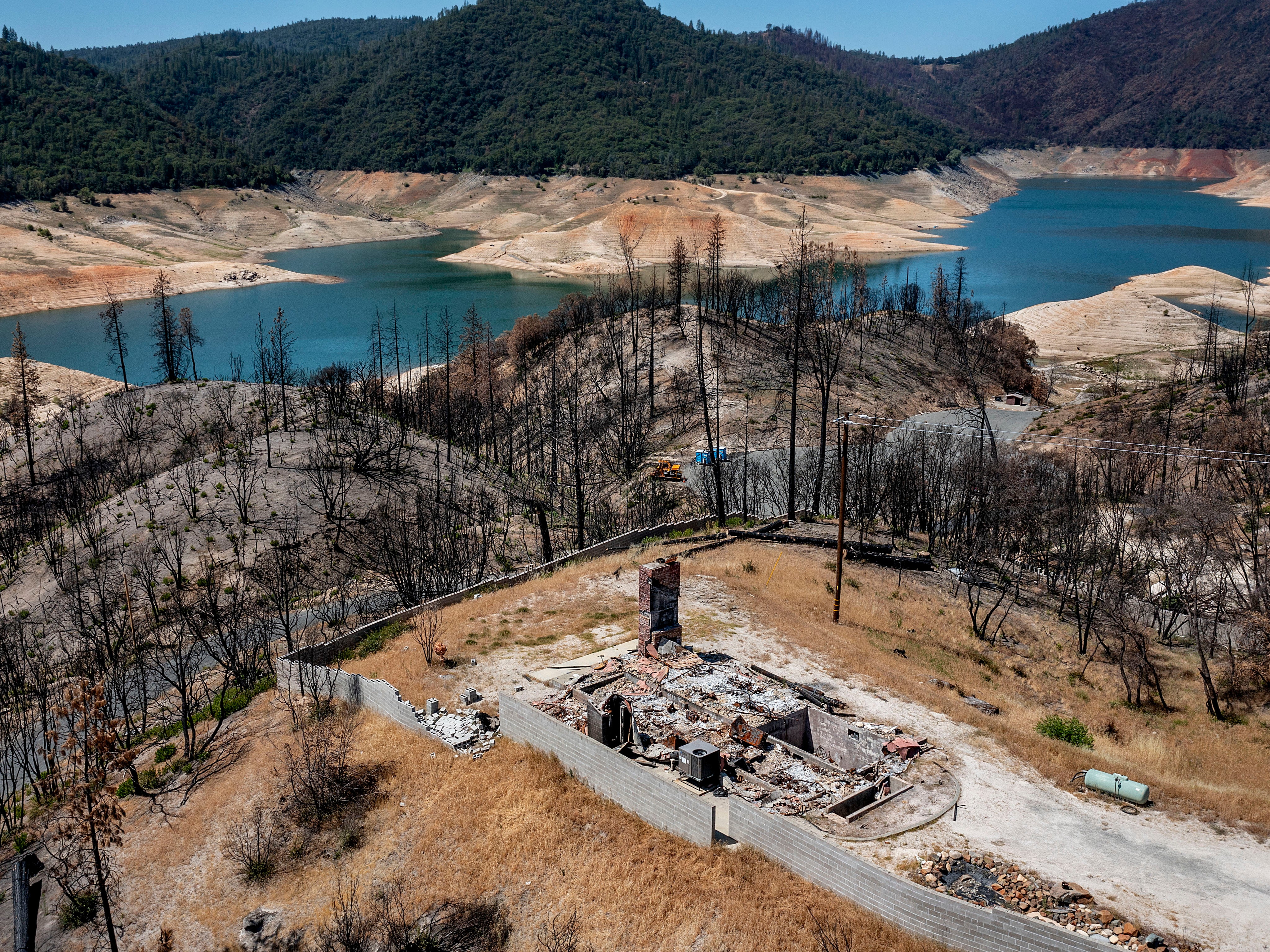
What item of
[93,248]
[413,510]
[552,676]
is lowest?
[413,510]

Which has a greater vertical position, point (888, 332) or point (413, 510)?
point (888, 332)

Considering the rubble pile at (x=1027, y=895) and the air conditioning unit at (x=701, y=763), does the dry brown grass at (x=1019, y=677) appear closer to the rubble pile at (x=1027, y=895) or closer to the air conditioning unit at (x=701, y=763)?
the rubble pile at (x=1027, y=895)

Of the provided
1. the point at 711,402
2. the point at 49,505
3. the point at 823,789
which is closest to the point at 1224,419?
the point at 711,402

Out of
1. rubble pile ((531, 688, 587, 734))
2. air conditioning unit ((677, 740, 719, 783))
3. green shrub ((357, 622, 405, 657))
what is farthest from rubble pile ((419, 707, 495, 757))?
green shrub ((357, 622, 405, 657))

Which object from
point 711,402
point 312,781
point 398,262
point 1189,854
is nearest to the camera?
point 1189,854

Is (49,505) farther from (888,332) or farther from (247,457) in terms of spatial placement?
(888,332)

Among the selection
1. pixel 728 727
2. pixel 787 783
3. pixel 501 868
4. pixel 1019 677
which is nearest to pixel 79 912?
pixel 501 868

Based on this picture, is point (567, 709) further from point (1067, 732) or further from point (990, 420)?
point (990, 420)

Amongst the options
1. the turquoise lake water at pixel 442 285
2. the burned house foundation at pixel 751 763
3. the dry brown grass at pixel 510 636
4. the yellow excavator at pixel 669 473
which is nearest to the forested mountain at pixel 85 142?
the turquoise lake water at pixel 442 285
